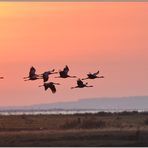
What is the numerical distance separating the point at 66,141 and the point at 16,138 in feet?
11.7

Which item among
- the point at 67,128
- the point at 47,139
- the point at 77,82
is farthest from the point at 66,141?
the point at 67,128

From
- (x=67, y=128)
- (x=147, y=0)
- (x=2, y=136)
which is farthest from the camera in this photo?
(x=67, y=128)

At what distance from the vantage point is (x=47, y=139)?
46.8 metres

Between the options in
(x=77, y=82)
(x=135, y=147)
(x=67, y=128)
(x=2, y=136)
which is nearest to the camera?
(x=77, y=82)

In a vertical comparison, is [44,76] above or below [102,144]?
above

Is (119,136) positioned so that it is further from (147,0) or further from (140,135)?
(147,0)

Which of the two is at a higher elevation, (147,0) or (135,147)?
(147,0)

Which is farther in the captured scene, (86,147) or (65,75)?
(86,147)

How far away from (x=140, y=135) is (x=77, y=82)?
466 inches

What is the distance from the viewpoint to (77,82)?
3656cm

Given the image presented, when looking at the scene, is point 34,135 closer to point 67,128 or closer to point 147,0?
point 67,128

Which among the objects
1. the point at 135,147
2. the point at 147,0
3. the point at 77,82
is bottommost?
the point at 135,147

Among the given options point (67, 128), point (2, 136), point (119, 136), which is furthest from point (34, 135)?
point (67, 128)

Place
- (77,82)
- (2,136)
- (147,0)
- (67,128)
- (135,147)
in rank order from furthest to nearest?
(67,128) < (2,136) < (135,147) < (77,82) < (147,0)
